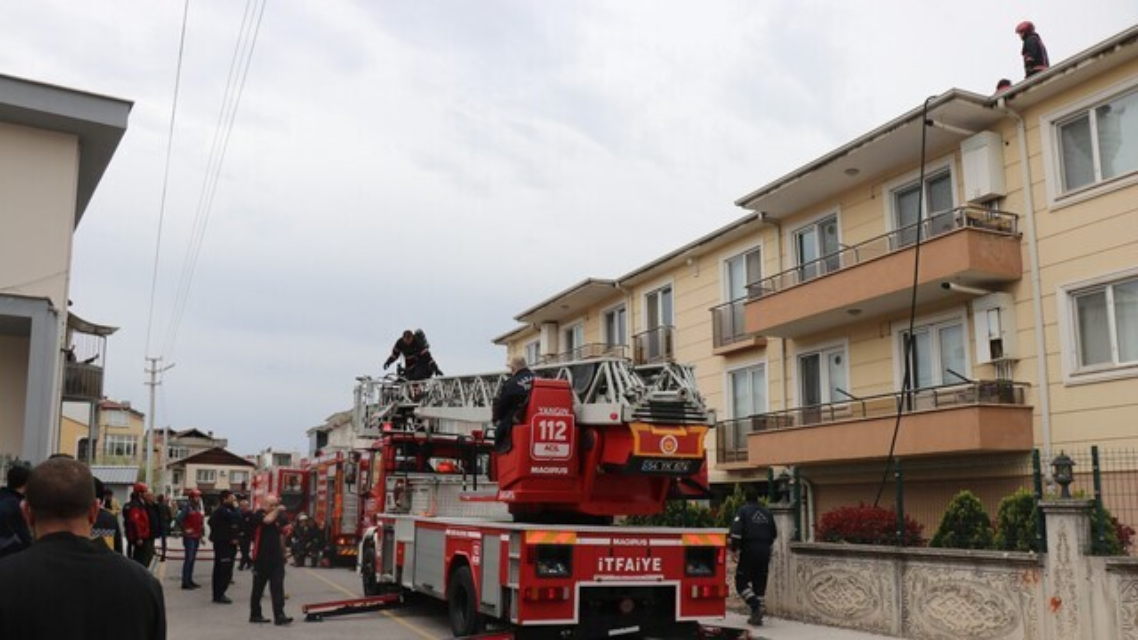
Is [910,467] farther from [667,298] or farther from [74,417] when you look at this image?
[74,417]

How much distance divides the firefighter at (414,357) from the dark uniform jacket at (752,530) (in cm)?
571

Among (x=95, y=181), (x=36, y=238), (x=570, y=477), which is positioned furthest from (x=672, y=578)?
(x=95, y=181)

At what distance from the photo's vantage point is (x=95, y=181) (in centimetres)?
2111

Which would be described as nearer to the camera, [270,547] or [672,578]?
[672,578]

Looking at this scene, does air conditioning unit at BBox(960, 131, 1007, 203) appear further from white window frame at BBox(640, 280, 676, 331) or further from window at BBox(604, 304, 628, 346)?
window at BBox(604, 304, 628, 346)

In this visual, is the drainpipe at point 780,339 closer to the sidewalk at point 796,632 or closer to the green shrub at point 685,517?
the green shrub at point 685,517

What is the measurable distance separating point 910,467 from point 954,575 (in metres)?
6.81

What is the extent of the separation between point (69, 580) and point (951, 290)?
644 inches

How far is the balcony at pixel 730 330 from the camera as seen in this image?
932 inches

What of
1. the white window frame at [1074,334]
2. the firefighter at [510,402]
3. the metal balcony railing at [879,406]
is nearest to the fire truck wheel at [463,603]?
the firefighter at [510,402]

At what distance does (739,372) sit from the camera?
24625 millimetres

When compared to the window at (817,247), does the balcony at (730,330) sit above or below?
below

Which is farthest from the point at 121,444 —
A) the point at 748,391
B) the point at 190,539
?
the point at 748,391

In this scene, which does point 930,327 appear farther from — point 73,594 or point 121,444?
point 121,444
